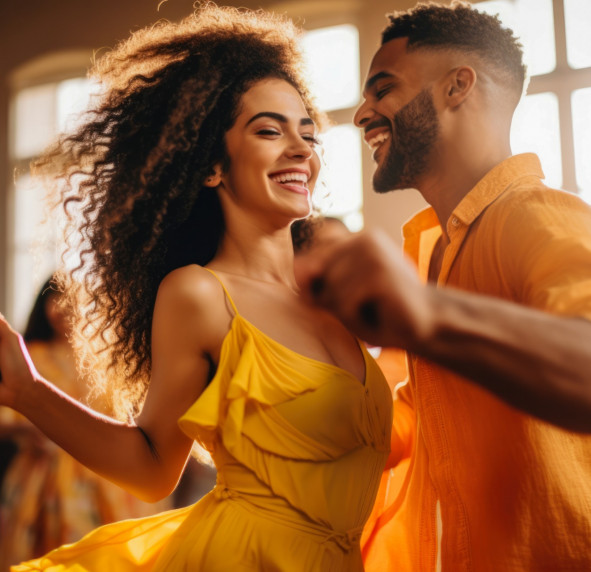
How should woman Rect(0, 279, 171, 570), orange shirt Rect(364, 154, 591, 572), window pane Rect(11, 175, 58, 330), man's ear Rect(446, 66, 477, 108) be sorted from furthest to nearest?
window pane Rect(11, 175, 58, 330) < woman Rect(0, 279, 171, 570) < man's ear Rect(446, 66, 477, 108) < orange shirt Rect(364, 154, 591, 572)

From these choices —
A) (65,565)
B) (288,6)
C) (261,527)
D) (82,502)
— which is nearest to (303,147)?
(261,527)

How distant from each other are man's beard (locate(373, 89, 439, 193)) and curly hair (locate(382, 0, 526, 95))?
0.13 meters

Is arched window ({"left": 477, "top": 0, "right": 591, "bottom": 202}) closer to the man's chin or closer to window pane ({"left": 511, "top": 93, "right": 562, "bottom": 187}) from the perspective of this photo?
window pane ({"left": 511, "top": 93, "right": 562, "bottom": 187})

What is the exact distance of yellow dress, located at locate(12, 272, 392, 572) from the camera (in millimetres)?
1091

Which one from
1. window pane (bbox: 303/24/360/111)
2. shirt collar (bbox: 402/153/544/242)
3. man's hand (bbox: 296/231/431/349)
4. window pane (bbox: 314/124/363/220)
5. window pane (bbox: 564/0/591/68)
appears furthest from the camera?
window pane (bbox: 303/24/360/111)

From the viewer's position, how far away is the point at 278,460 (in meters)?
1.12

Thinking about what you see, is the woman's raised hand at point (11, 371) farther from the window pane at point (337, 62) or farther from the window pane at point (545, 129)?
the window pane at point (337, 62)

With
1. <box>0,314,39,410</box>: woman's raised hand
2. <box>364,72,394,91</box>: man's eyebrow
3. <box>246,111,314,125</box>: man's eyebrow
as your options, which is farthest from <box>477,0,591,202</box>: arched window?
<box>0,314,39,410</box>: woman's raised hand

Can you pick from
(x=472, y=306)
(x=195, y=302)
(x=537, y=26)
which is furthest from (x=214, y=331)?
(x=537, y=26)

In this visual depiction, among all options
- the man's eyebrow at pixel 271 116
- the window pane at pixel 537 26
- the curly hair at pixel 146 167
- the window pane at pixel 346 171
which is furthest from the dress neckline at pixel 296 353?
the window pane at pixel 537 26

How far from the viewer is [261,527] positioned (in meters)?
1.10

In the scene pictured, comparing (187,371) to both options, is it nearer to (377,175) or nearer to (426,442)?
(426,442)

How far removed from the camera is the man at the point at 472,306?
0.69m

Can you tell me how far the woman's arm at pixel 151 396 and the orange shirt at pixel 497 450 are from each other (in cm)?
37
